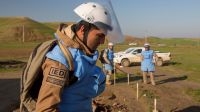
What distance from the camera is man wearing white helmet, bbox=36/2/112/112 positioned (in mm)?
2596

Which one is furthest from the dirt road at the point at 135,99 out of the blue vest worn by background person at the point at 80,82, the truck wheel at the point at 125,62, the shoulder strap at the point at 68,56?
the truck wheel at the point at 125,62

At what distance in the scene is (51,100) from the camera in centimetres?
259

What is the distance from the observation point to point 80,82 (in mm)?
2809

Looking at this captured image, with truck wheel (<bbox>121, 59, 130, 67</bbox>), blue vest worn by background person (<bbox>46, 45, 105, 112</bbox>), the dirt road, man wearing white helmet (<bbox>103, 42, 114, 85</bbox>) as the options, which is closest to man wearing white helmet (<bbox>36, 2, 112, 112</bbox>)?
blue vest worn by background person (<bbox>46, 45, 105, 112</bbox>)

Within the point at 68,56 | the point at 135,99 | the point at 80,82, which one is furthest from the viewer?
the point at 135,99

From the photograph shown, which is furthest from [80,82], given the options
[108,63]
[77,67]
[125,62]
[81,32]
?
[125,62]

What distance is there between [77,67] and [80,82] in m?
0.13

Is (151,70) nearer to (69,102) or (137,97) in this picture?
(137,97)

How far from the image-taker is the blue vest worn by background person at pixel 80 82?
273cm

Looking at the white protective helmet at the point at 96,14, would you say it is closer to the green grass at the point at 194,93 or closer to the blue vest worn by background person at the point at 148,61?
the green grass at the point at 194,93

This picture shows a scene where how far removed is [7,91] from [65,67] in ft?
46.9

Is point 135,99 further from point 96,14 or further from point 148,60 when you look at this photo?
point 96,14

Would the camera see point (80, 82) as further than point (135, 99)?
No

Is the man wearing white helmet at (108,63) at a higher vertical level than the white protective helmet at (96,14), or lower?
lower
